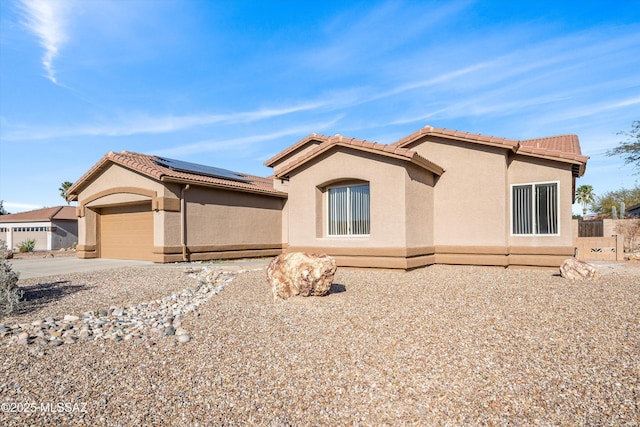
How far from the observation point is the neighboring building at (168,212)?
47.7 feet

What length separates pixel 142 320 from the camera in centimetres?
669

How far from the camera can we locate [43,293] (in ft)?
29.0

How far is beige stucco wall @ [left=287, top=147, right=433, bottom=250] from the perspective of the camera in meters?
10.7

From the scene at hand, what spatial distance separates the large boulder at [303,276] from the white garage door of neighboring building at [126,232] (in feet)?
32.7

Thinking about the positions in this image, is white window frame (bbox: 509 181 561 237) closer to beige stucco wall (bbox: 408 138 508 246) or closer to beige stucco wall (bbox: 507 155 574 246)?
beige stucco wall (bbox: 507 155 574 246)

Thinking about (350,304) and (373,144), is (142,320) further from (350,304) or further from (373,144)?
(373,144)

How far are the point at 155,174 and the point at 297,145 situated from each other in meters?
7.31

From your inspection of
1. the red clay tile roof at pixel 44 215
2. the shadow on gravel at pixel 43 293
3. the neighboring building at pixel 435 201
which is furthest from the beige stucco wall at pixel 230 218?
the red clay tile roof at pixel 44 215

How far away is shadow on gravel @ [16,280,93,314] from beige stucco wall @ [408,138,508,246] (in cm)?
1047

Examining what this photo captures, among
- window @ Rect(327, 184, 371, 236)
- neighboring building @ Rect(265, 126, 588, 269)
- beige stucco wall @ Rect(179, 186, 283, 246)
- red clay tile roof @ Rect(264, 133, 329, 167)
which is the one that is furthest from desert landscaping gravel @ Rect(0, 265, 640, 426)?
red clay tile roof @ Rect(264, 133, 329, 167)

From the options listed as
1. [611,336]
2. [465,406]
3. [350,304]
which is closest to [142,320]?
[350,304]

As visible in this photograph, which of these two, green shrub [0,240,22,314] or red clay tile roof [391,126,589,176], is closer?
green shrub [0,240,22,314]

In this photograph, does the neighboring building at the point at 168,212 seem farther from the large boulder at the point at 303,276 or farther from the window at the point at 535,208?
the window at the point at 535,208

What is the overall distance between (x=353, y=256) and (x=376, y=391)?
7.44 m
